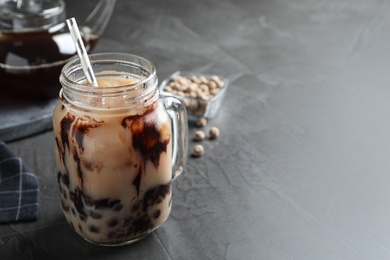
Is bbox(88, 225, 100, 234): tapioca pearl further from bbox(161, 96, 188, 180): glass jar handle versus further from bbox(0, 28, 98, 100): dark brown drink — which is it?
bbox(0, 28, 98, 100): dark brown drink

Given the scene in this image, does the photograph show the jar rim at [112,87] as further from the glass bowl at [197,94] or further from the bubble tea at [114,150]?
the glass bowl at [197,94]

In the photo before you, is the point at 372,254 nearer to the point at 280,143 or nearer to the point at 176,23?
the point at 280,143

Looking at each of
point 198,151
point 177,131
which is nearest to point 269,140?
point 198,151

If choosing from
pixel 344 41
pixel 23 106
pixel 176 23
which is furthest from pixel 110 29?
pixel 344 41

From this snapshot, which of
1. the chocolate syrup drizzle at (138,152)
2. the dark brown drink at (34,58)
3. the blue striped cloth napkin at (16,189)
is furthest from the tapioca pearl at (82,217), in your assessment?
the dark brown drink at (34,58)

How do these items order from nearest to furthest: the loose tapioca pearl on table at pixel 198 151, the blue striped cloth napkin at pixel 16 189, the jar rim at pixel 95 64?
the jar rim at pixel 95 64, the blue striped cloth napkin at pixel 16 189, the loose tapioca pearl on table at pixel 198 151

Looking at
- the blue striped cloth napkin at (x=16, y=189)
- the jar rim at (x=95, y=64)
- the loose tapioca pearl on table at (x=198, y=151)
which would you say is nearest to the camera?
the jar rim at (x=95, y=64)
